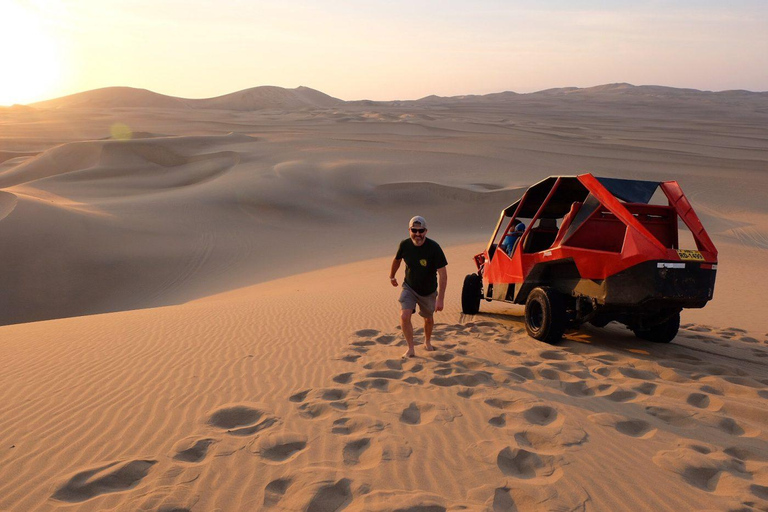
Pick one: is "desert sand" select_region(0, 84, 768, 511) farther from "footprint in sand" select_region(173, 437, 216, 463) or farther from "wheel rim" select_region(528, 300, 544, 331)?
"wheel rim" select_region(528, 300, 544, 331)

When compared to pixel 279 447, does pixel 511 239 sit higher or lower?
higher

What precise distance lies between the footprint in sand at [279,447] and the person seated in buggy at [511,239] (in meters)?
5.02

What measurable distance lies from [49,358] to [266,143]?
38.0 metres

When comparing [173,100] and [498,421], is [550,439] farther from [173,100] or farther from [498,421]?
[173,100]

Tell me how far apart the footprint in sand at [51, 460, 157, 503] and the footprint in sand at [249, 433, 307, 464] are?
2.33 feet

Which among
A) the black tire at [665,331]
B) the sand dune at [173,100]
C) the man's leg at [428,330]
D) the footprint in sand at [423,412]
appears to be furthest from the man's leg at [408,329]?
the sand dune at [173,100]

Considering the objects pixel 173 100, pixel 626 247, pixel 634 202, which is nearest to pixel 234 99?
pixel 173 100

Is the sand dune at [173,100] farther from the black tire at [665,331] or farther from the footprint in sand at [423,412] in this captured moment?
the footprint in sand at [423,412]

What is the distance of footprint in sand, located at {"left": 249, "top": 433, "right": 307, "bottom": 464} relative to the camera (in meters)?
→ 3.89

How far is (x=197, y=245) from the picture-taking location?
62.6ft

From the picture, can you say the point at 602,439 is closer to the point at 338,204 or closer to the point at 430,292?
the point at 430,292

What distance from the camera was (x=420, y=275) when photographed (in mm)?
6395

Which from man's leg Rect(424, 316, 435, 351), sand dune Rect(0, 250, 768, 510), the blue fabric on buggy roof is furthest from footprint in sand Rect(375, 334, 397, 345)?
the blue fabric on buggy roof

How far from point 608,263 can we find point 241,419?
4.03 meters
